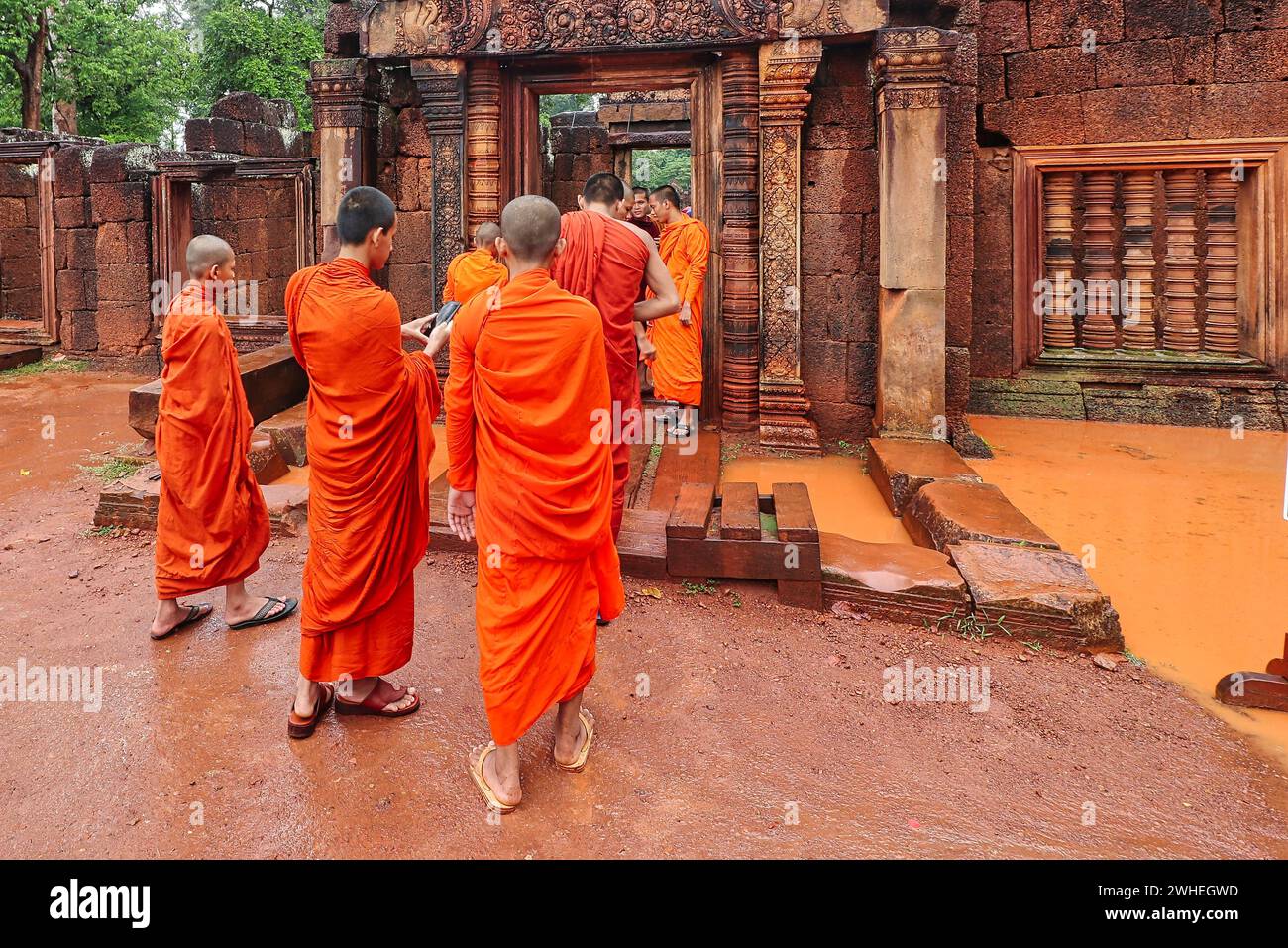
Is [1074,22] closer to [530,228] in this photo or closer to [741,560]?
[741,560]

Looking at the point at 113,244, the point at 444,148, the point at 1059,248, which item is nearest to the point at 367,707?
the point at 444,148

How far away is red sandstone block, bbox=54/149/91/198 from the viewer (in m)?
11.4

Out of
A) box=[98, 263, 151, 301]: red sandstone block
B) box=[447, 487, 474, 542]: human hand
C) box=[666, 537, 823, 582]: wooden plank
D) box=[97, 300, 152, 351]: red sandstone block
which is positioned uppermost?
box=[98, 263, 151, 301]: red sandstone block

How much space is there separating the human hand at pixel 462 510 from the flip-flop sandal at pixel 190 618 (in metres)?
1.77

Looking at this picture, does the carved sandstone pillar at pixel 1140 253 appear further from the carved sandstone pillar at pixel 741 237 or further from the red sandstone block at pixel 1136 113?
the carved sandstone pillar at pixel 741 237

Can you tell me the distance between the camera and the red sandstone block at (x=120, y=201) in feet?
36.5

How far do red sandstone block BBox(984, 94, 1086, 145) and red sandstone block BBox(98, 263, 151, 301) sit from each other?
35.2 feet

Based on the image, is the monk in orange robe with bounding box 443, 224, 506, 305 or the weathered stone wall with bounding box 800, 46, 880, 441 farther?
the weathered stone wall with bounding box 800, 46, 880, 441

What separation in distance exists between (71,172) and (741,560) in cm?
1204

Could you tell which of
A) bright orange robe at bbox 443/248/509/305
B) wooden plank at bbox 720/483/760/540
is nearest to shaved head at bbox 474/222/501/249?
bright orange robe at bbox 443/248/509/305

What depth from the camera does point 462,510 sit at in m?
2.88

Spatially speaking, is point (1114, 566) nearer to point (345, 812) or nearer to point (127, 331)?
point (345, 812)

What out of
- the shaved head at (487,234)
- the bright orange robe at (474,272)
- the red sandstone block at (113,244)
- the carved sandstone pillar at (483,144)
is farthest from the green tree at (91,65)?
the shaved head at (487,234)

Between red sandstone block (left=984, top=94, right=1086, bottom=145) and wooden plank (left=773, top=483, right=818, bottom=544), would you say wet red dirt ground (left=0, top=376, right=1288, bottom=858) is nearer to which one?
wooden plank (left=773, top=483, right=818, bottom=544)
